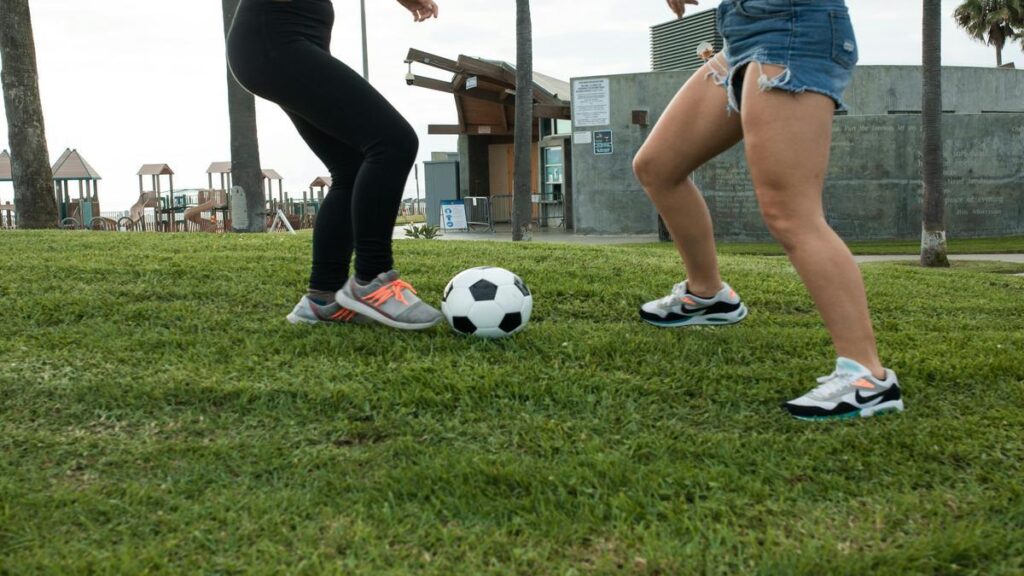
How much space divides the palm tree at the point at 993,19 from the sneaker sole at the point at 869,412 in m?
53.9

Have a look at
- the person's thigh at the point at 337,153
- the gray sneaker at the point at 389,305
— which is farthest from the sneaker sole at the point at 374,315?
the person's thigh at the point at 337,153

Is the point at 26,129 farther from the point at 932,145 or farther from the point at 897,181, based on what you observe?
the point at 897,181

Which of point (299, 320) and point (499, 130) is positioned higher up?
point (499, 130)

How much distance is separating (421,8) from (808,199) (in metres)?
2.01

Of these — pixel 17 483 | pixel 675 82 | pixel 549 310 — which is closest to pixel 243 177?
pixel 675 82

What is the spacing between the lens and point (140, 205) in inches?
1142

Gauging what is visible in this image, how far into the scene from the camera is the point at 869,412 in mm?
2736

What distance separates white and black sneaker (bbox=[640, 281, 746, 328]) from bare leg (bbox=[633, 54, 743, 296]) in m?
0.04

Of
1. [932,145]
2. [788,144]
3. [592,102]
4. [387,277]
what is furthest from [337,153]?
[592,102]

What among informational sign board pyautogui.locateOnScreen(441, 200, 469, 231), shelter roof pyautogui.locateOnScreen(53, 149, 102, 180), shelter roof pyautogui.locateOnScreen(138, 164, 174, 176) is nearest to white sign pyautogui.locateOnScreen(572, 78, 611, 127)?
informational sign board pyautogui.locateOnScreen(441, 200, 469, 231)

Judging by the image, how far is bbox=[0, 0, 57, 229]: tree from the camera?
1384 centimetres

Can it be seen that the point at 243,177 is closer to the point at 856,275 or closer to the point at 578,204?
the point at 578,204

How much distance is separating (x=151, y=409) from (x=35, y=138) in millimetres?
13489

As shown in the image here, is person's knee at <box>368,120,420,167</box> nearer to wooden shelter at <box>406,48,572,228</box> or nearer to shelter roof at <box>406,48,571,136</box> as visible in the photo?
wooden shelter at <box>406,48,572,228</box>
